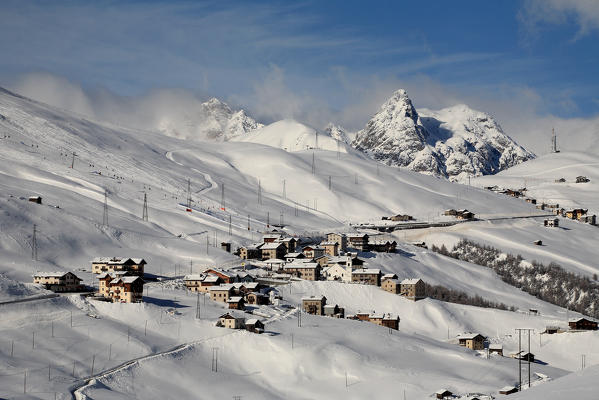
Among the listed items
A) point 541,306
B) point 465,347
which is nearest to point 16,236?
point 465,347

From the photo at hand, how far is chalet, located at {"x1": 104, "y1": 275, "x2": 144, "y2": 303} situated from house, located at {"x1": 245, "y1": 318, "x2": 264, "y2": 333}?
12392 millimetres

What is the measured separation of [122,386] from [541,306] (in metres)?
84.7

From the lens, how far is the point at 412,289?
4660 inches

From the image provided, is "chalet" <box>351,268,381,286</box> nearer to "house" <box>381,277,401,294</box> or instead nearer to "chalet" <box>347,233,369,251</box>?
"house" <box>381,277,401,294</box>

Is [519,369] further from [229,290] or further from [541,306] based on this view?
[541,306]

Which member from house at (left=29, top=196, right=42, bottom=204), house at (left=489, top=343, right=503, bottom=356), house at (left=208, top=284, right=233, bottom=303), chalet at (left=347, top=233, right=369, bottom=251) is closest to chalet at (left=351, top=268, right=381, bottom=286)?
house at (left=208, top=284, right=233, bottom=303)

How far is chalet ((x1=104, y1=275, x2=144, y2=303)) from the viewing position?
9025 cm

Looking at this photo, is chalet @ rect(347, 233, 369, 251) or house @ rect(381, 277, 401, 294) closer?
house @ rect(381, 277, 401, 294)

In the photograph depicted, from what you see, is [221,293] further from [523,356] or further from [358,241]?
[358,241]

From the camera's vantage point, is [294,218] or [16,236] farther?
[294,218]

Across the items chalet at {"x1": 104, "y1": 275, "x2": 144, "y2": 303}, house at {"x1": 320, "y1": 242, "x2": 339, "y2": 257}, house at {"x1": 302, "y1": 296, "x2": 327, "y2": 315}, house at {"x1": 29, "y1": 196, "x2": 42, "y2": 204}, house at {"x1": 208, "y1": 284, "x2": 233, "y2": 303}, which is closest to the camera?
chalet at {"x1": 104, "y1": 275, "x2": 144, "y2": 303}

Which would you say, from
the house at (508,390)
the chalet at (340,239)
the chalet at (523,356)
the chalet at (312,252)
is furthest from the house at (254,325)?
the chalet at (340,239)

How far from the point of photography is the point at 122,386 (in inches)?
2672

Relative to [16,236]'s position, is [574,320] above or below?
below
